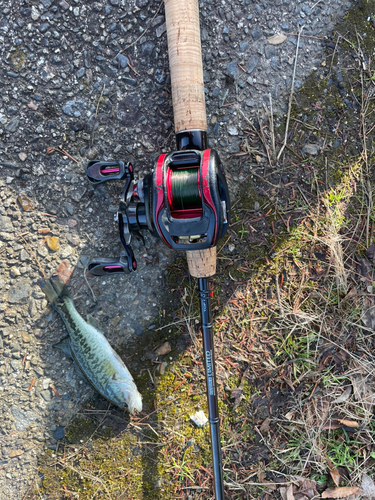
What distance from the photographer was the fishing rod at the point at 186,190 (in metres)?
2.13

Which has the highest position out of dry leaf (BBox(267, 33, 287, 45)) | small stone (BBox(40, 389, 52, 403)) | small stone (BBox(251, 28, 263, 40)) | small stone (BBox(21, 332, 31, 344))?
small stone (BBox(251, 28, 263, 40))

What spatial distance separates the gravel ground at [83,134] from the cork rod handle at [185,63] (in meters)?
0.48

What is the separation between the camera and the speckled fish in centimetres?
285

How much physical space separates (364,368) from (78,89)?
334 cm

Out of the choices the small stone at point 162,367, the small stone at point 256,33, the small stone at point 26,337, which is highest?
the small stone at point 256,33

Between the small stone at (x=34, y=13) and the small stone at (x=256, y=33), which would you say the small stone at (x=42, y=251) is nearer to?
the small stone at (x=34, y=13)

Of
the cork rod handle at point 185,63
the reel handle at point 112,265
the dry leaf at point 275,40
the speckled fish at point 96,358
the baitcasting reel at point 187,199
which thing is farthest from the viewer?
the dry leaf at point 275,40

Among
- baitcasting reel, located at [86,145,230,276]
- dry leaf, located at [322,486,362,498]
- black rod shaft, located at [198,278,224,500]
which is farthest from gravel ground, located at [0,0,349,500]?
dry leaf, located at [322,486,362,498]

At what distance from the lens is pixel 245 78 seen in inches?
116

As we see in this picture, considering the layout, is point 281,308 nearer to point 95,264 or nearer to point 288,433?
point 288,433

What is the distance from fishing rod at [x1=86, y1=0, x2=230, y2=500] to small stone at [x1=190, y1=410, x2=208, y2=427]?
0.32 m

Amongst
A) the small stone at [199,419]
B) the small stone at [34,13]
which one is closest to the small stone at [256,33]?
the small stone at [34,13]

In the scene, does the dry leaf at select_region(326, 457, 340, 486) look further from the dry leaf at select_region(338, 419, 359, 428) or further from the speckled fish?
the speckled fish

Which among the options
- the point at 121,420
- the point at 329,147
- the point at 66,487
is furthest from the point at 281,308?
the point at 66,487
